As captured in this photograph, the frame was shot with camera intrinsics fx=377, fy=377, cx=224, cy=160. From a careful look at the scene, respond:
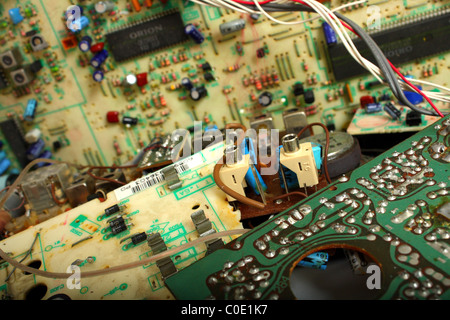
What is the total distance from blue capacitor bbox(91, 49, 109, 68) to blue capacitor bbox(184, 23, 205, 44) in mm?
681

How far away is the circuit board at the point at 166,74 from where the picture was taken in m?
2.80

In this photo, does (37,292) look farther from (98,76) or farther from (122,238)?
(98,76)

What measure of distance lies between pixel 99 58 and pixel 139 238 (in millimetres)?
1783

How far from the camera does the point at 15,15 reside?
2.89m

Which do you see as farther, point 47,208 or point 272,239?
point 47,208

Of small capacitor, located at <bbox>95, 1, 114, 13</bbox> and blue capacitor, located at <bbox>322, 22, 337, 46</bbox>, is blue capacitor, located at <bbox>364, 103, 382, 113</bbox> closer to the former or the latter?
blue capacitor, located at <bbox>322, 22, 337, 46</bbox>

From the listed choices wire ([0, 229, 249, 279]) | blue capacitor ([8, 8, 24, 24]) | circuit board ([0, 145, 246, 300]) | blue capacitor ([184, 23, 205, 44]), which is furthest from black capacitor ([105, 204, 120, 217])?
blue capacitor ([8, 8, 24, 24])

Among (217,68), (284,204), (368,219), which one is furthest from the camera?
(217,68)

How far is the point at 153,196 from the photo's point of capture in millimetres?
1914

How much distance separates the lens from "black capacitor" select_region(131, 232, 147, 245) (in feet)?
5.38

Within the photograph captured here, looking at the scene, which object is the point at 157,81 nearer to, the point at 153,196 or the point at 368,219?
the point at 153,196

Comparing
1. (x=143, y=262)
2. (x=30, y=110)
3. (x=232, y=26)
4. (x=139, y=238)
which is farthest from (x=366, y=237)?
(x=30, y=110)

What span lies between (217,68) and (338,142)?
1303 millimetres
